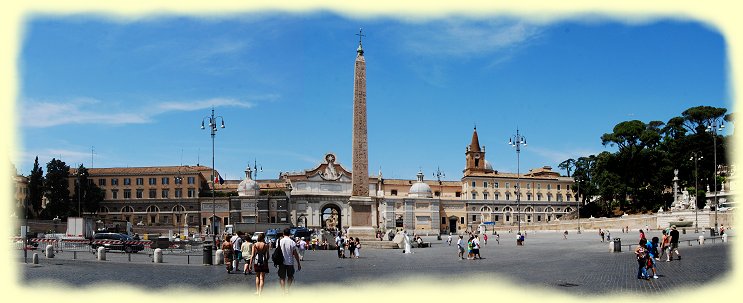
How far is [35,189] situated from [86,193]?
7.46 metres

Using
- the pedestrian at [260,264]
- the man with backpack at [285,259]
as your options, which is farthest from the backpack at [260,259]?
the man with backpack at [285,259]

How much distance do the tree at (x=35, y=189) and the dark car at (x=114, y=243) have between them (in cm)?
4580

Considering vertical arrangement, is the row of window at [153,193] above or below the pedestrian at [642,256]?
above

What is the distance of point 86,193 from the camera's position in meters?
87.3

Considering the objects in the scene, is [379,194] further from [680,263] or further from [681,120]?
[680,263]

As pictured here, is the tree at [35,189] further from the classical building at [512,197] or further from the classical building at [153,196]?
the classical building at [512,197]

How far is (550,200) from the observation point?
10200cm

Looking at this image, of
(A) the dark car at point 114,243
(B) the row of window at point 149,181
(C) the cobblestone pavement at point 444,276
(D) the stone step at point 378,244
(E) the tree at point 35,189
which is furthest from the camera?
(B) the row of window at point 149,181

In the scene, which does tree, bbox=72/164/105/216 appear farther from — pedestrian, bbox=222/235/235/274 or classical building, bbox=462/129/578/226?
pedestrian, bbox=222/235/235/274

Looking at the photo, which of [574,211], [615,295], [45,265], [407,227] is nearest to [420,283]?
[615,295]

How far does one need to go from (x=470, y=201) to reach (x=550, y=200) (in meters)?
12.2

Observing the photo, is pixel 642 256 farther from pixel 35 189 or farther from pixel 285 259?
pixel 35 189

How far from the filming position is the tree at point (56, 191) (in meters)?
81.0

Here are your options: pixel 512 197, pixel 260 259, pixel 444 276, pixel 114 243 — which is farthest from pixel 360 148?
pixel 512 197
